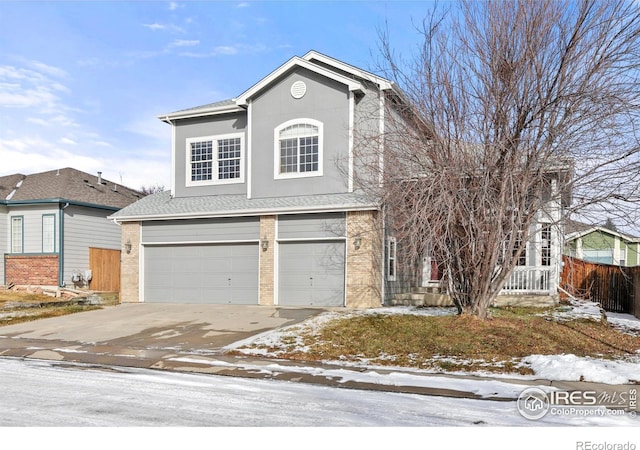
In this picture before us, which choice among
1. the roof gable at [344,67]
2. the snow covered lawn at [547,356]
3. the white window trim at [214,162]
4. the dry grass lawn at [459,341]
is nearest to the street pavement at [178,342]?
the snow covered lawn at [547,356]

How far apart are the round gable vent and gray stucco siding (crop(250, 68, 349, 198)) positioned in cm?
11

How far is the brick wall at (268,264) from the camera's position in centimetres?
1875

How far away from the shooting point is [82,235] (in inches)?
1026

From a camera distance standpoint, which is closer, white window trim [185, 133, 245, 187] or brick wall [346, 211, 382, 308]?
brick wall [346, 211, 382, 308]

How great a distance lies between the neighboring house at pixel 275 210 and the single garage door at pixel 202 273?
4 centimetres

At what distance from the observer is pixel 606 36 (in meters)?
12.0

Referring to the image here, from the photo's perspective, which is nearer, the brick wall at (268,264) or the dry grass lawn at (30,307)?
the dry grass lawn at (30,307)

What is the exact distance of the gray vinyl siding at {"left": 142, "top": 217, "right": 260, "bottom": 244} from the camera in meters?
19.4

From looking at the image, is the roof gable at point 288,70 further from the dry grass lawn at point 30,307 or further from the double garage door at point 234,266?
the dry grass lawn at point 30,307

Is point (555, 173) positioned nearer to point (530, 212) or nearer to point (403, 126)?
point (530, 212)

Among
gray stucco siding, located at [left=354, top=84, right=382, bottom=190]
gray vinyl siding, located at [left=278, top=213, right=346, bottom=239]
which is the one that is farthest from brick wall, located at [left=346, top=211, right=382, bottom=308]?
gray stucco siding, located at [left=354, top=84, right=382, bottom=190]

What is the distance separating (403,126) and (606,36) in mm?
4742

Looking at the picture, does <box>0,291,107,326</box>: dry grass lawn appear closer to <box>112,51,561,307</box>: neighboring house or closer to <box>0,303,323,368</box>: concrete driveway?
<box>0,303,323,368</box>: concrete driveway

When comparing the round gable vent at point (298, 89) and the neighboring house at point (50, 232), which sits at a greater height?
the round gable vent at point (298, 89)
